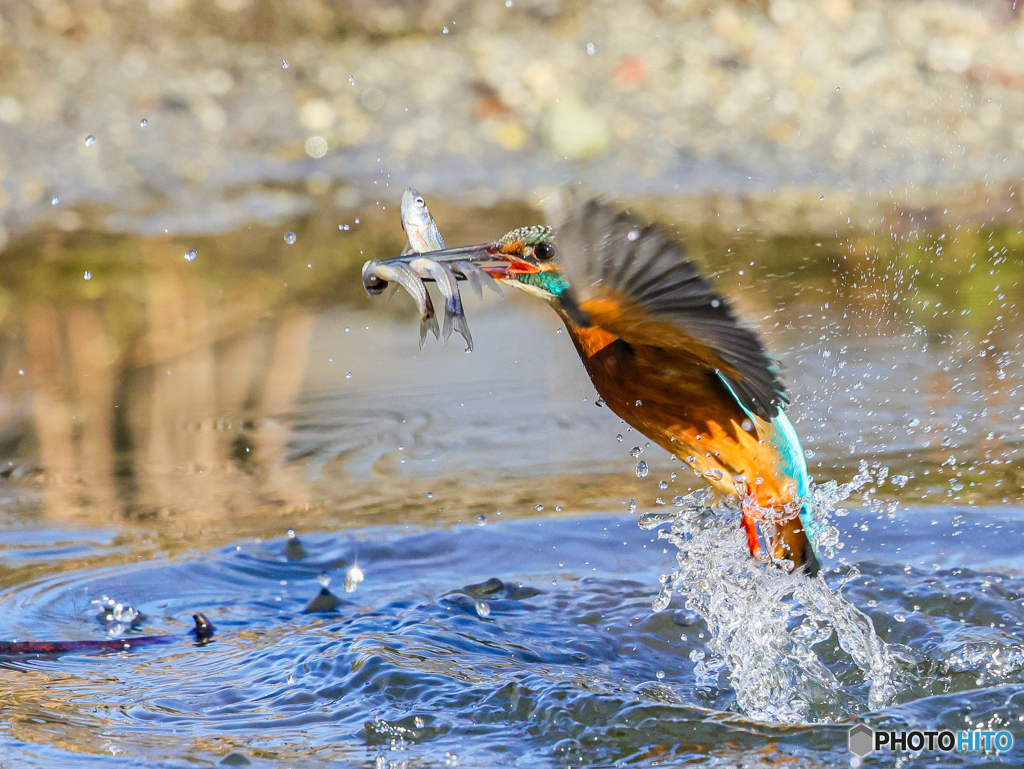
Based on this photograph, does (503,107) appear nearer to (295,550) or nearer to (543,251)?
(295,550)

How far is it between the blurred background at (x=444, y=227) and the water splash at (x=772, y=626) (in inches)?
22.2

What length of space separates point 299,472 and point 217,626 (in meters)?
1.00

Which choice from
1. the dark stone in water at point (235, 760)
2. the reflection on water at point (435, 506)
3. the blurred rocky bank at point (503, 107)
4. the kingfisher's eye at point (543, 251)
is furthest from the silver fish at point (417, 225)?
the blurred rocky bank at point (503, 107)

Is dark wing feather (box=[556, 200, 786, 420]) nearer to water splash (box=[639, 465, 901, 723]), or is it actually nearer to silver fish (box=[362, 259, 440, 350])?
silver fish (box=[362, 259, 440, 350])

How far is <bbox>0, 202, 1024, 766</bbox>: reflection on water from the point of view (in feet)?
8.84

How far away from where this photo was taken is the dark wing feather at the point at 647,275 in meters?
2.44

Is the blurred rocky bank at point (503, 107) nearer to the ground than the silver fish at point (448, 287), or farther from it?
farther from it

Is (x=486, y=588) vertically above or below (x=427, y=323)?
below

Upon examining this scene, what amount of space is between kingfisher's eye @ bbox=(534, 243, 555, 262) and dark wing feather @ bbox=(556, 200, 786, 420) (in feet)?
1.09

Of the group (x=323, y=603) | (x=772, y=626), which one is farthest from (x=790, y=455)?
(x=323, y=603)

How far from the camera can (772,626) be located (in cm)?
300

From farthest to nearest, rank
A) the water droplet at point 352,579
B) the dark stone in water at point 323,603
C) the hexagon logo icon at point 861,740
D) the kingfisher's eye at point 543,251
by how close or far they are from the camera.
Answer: the water droplet at point 352,579
the dark stone in water at point 323,603
the kingfisher's eye at point 543,251
the hexagon logo icon at point 861,740

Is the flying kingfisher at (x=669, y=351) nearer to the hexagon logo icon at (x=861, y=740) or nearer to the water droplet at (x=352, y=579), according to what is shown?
the hexagon logo icon at (x=861, y=740)

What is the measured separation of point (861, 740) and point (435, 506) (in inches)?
70.7
